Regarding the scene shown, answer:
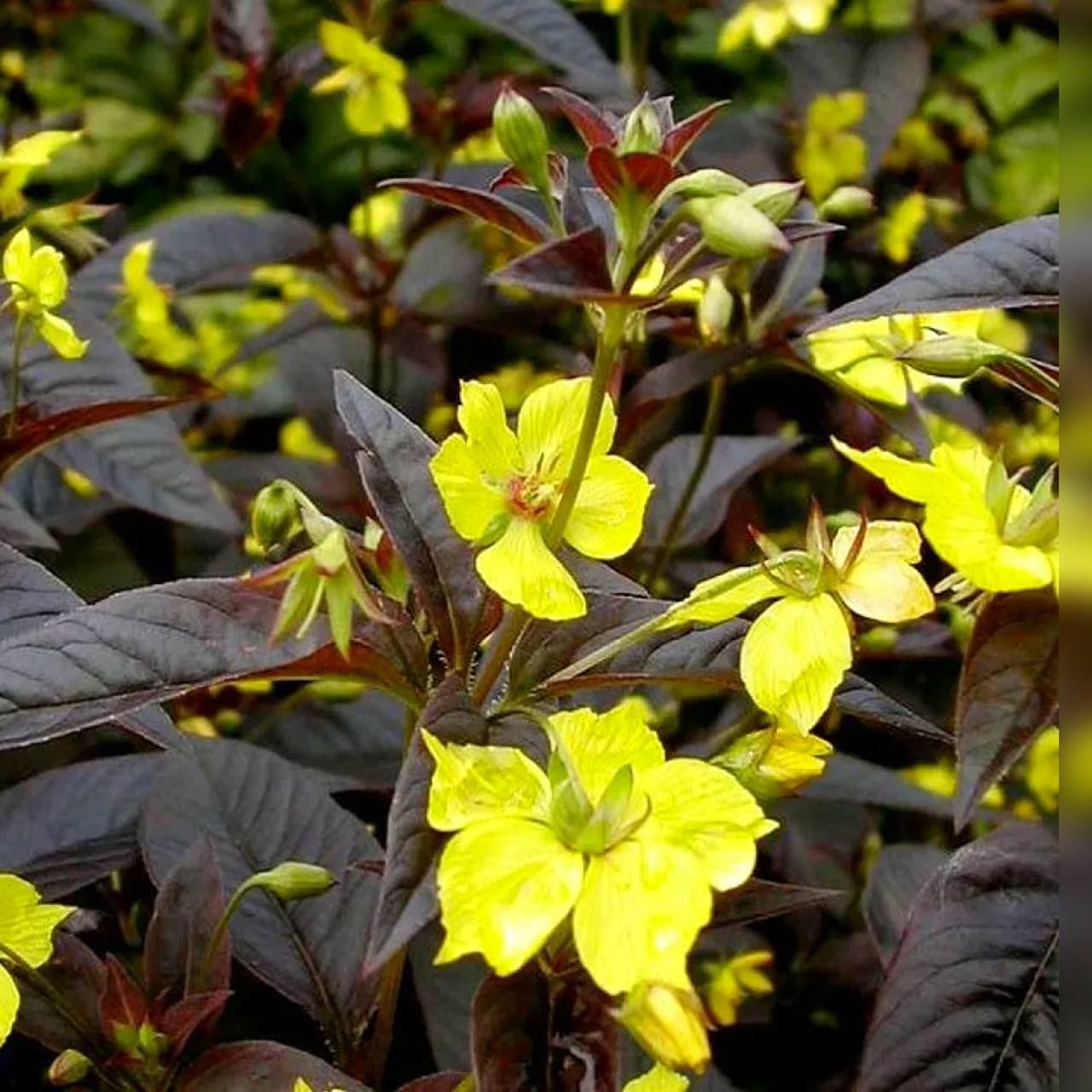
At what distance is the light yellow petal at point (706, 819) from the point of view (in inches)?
22.6

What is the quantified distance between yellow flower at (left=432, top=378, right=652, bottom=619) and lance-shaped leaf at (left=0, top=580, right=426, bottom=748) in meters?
0.07

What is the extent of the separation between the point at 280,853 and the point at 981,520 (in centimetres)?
44

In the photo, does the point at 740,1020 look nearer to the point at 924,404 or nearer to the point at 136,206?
the point at 924,404

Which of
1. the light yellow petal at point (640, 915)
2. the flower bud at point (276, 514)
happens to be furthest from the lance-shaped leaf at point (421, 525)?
the light yellow petal at point (640, 915)

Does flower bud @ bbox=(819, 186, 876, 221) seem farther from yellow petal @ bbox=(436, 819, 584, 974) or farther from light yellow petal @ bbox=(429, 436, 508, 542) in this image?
yellow petal @ bbox=(436, 819, 584, 974)

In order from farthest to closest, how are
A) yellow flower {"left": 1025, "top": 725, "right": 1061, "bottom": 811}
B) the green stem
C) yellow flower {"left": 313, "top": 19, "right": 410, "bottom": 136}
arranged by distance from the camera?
1. yellow flower {"left": 313, "top": 19, "right": 410, "bottom": 136}
2. yellow flower {"left": 1025, "top": 725, "right": 1061, "bottom": 811}
3. the green stem

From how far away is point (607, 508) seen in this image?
2.25ft

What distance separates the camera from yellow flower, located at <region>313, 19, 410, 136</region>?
57.9 inches

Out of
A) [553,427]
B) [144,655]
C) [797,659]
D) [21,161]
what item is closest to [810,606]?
[797,659]

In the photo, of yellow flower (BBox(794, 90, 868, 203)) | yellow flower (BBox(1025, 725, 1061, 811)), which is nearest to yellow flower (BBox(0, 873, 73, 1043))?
yellow flower (BBox(1025, 725, 1061, 811))

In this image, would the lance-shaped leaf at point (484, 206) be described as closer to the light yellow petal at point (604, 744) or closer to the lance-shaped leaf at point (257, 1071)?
the light yellow petal at point (604, 744)

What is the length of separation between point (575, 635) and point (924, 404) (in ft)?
2.67

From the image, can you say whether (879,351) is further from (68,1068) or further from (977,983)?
(68,1068)

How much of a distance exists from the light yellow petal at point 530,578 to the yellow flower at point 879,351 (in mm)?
288
